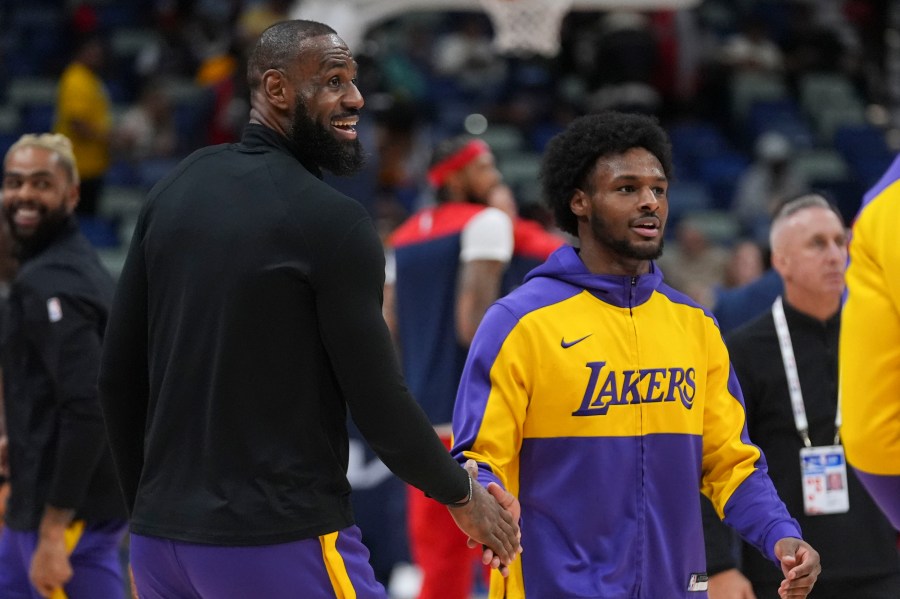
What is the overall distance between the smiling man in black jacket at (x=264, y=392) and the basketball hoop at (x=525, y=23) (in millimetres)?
7203

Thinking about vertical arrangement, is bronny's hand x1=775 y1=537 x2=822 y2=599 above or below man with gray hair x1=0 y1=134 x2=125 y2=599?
below

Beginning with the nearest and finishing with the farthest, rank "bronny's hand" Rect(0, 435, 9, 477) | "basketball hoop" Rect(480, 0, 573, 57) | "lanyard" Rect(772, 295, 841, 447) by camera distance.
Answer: "lanyard" Rect(772, 295, 841, 447) → "bronny's hand" Rect(0, 435, 9, 477) → "basketball hoop" Rect(480, 0, 573, 57)

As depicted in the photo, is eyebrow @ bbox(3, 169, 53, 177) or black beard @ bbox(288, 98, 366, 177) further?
eyebrow @ bbox(3, 169, 53, 177)

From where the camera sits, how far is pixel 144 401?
3.38 metres

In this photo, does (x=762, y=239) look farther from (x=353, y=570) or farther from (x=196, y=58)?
(x=353, y=570)

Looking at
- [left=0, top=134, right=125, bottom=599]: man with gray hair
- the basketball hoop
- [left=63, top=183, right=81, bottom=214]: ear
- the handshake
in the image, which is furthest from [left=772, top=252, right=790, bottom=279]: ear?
the basketball hoop

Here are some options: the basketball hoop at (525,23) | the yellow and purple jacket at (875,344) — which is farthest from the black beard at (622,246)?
the basketball hoop at (525,23)

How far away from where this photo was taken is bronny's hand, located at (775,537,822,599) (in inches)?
139

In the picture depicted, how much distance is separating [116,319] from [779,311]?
2.48 metres

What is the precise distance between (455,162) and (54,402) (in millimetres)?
2689

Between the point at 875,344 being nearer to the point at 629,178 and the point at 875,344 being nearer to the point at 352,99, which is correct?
the point at 629,178

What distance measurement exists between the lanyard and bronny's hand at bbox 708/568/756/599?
55 cm

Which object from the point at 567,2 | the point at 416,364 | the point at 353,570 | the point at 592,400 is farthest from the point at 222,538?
the point at 567,2

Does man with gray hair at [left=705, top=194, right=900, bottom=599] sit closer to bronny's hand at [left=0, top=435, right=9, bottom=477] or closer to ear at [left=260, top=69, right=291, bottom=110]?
ear at [left=260, top=69, right=291, bottom=110]
